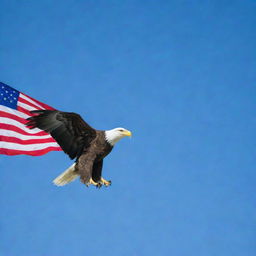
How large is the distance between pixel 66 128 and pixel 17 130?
1.39 m

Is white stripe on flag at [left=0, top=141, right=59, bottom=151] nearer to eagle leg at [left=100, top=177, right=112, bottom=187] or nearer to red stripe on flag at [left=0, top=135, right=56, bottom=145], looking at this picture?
red stripe on flag at [left=0, top=135, right=56, bottom=145]

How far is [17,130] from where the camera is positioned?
7664 mm

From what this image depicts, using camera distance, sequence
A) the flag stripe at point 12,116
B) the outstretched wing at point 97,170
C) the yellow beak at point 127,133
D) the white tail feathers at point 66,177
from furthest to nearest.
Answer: the flag stripe at point 12,116 < the white tail feathers at point 66,177 < the outstretched wing at point 97,170 < the yellow beak at point 127,133

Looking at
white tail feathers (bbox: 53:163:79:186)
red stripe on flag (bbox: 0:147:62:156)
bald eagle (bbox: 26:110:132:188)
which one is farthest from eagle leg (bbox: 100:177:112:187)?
red stripe on flag (bbox: 0:147:62:156)

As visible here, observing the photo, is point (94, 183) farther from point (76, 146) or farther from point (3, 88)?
point (3, 88)

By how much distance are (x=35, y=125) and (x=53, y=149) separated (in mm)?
1350

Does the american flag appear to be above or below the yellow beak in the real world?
above

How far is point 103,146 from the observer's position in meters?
6.49

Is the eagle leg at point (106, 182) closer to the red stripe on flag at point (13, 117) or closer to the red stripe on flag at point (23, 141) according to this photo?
the red stripe on flag at point (23, 141)

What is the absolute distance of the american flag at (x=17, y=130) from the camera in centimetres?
759

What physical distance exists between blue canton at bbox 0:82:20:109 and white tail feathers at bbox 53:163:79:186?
148cm

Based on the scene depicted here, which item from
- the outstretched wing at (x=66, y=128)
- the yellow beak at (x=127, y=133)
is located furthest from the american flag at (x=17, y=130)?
the yellow beak at (x=127, y=133)

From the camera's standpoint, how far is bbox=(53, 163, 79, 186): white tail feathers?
22.8ft

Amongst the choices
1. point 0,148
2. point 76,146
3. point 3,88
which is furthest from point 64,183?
point 3,88
